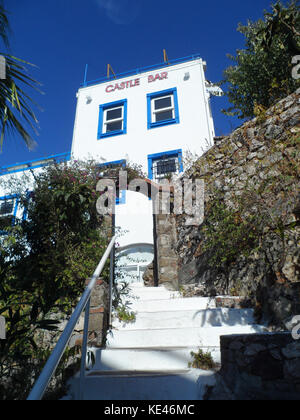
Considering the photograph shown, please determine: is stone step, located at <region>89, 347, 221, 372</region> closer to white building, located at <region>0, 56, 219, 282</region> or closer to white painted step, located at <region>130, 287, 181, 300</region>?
white painted step, located at <region>130, 287, 181, 300</region>

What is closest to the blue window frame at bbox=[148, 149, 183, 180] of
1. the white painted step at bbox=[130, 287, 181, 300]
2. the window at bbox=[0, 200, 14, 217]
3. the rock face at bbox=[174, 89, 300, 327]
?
the rock face at bbox=[174, 89, 300, 327]

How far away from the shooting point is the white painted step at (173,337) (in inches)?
97.3

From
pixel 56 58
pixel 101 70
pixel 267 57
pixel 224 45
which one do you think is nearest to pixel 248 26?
pixel 224 45

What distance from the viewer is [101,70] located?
1178cm

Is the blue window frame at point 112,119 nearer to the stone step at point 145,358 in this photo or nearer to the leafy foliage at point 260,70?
the leafy foliage at point 260,70

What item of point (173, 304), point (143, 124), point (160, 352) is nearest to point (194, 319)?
point (173, 304)

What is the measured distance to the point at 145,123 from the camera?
9.84m

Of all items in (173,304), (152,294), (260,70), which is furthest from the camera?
(260,70)

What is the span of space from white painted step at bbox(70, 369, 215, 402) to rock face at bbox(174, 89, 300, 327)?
1.25 meters

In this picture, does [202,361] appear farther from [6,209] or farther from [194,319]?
[6,209]

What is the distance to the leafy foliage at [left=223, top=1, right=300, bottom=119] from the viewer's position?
5.76m

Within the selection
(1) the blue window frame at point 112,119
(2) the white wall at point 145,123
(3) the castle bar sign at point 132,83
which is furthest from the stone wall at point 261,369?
(3) the castle bar sign at point 132,83

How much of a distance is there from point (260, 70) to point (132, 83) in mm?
6005

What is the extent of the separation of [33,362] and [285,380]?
215 cm
